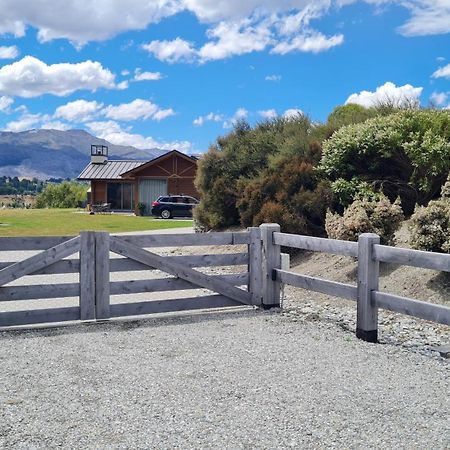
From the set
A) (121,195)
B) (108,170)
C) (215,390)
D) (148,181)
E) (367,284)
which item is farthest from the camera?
(108,170)

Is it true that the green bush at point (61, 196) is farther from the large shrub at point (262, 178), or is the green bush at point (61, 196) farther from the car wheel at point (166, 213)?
the large shrub at point (262, 178)

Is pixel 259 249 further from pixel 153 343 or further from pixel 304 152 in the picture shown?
pixel 304 152

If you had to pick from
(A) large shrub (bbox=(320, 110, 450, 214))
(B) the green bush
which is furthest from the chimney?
(A) large shrub (bbox=(320, 110, 450, 214))

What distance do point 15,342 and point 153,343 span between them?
161cm

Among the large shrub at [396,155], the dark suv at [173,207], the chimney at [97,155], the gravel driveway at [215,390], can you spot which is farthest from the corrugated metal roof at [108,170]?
the gravel driveway at [215,390]

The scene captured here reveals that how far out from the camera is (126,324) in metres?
7.93

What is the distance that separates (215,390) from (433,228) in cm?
548

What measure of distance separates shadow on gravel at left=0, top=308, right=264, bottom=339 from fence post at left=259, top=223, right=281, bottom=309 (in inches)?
10.0

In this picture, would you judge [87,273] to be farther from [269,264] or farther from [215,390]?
[215,390]

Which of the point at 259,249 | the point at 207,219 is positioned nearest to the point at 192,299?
the point at 259,249

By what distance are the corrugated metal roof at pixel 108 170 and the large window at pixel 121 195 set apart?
79 cm

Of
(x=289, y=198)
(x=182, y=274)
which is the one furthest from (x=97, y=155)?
(x=182, y=274)

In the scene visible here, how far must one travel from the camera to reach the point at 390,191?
13680 mm

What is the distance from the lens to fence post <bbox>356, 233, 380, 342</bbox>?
7.09 meters
